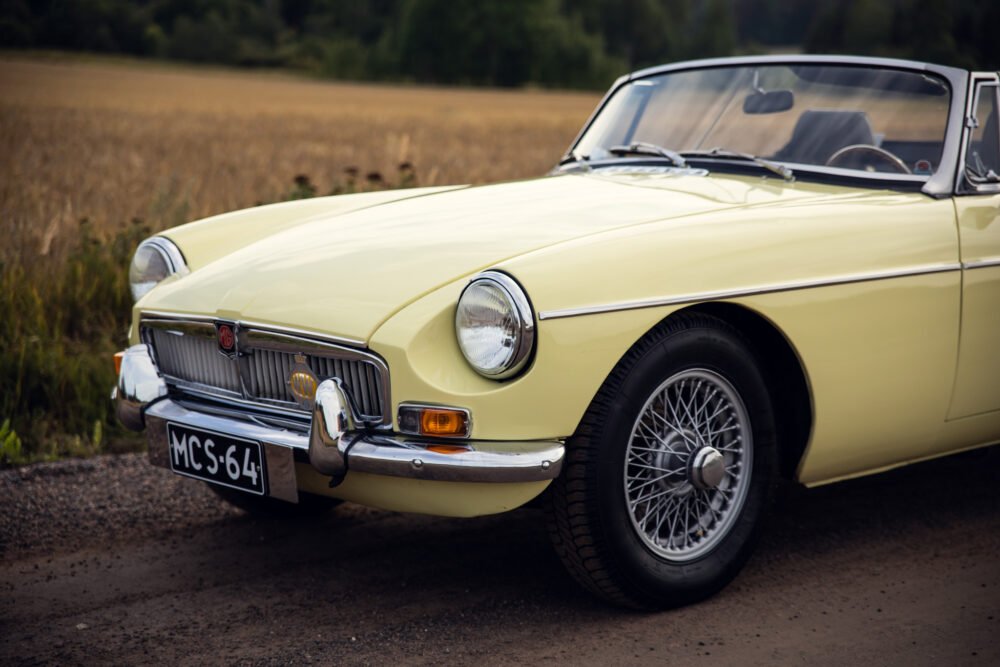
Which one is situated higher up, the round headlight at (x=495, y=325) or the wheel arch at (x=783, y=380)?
the round headlight at (x=495, y=325)

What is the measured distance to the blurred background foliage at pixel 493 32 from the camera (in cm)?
655

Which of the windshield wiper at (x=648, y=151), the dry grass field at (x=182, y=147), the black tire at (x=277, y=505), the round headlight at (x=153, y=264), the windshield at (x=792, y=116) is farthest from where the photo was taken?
the dry grass field at (x=182, y=147)

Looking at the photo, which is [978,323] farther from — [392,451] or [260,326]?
[260,326]

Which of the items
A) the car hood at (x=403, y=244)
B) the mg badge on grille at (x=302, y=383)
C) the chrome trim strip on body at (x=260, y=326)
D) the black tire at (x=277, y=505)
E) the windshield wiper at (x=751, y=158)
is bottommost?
the black tire at (x=277, y=505)

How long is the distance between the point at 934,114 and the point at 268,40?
33325mm

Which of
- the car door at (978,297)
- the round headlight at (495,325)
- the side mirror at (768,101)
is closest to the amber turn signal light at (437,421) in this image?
the round headlight at (495,325)

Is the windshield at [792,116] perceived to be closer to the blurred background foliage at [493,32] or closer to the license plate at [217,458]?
the blurred background foliage at [493,32]

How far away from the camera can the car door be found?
3445 mm

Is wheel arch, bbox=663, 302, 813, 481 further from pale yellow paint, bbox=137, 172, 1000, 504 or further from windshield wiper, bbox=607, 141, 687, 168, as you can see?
windshield wiper, bbox=607, 141, 687, 168

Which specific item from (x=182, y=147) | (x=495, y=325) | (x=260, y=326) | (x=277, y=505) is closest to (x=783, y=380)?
(x=495, y=325)

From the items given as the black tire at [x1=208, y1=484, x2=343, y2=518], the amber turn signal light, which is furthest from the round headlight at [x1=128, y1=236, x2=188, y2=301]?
the amber turn signal light

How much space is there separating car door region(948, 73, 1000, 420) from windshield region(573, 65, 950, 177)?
19cm

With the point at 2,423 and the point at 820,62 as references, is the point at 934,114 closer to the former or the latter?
the point at 820,62

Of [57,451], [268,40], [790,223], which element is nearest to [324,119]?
[268,40]
